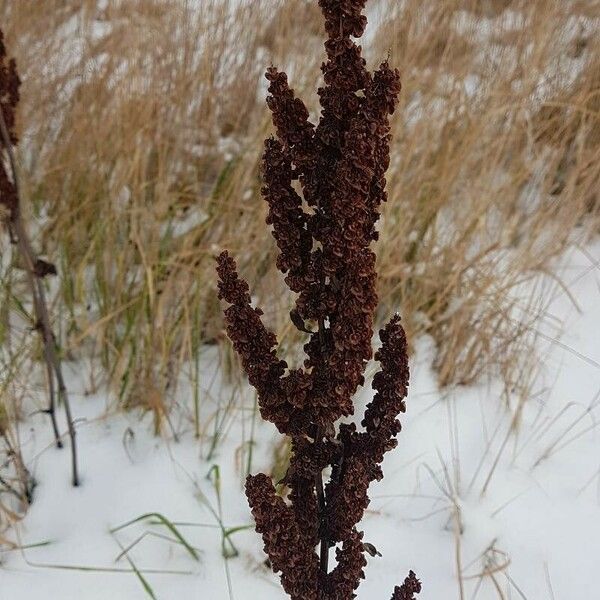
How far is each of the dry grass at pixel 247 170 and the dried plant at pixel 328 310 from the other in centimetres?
93

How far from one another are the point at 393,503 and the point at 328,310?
1.09 meters

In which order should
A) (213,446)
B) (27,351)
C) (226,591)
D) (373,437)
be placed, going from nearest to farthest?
1. (373,437)
2. (226,591)
3. (213,446)
4. (27,351)

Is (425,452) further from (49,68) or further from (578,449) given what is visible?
(49,68)

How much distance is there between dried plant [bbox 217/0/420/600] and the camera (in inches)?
32.7

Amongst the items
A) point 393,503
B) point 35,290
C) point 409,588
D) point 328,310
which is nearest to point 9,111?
point 35,290

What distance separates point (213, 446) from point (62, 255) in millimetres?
774

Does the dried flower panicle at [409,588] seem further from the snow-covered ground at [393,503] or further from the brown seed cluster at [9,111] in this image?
the brown seed cluster at [9,111]

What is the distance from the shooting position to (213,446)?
191cm

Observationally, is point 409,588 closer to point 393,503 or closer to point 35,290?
point 393,503

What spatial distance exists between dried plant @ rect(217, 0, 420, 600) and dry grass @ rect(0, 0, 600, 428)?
0.93 meters

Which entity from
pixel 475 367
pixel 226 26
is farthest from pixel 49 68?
pixel 475 367

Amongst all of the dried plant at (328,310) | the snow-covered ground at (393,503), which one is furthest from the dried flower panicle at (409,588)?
the snow-covered ground at (393,503)

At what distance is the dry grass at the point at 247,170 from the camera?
2154 mm

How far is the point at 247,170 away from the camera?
2379mm
